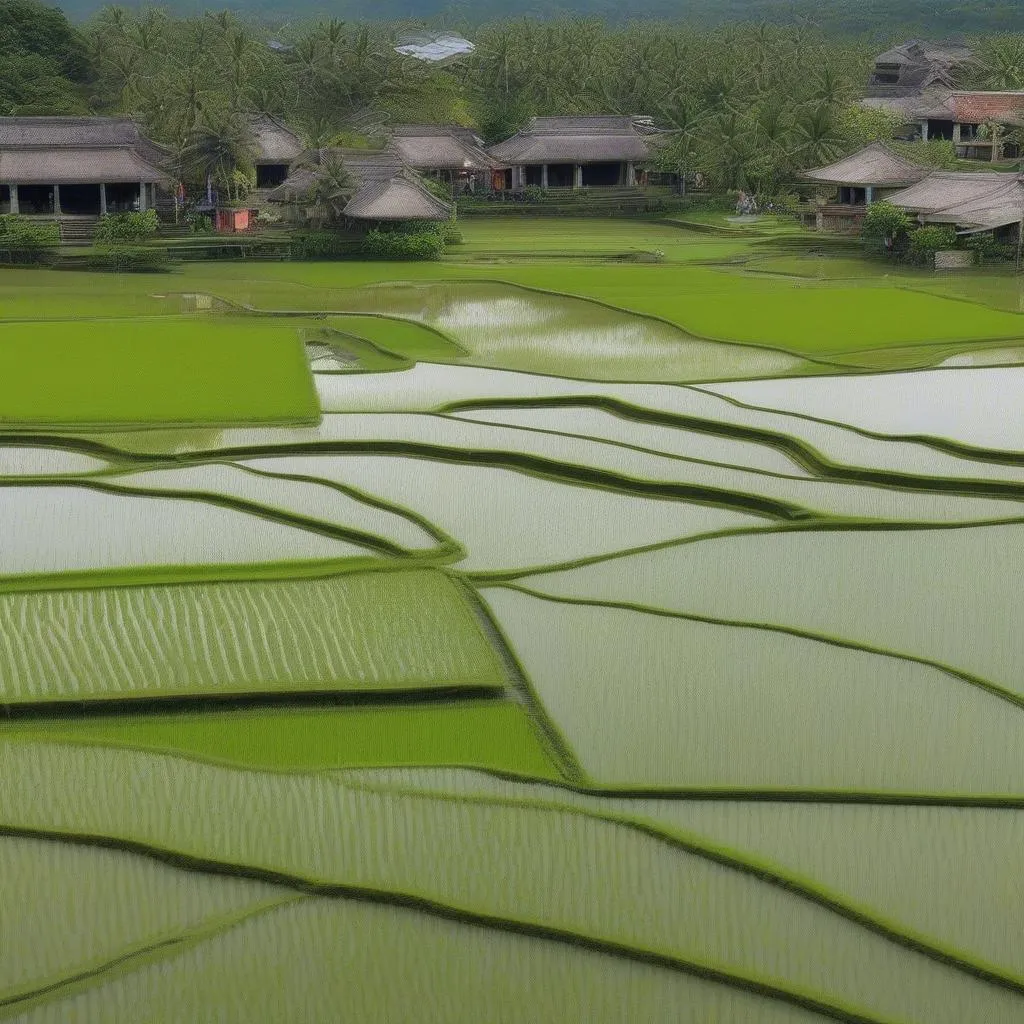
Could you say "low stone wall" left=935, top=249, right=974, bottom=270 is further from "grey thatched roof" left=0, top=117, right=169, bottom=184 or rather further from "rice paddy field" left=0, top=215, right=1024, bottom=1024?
"grey thatched roof" left=0, top=117, right=169, bottom=184

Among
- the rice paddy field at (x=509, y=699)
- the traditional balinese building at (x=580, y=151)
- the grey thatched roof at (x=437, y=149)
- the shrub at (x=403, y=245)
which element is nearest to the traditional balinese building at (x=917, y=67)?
the traditional balinese building at (x=580, y=151)

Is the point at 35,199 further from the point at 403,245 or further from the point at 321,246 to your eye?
the point at 403,245

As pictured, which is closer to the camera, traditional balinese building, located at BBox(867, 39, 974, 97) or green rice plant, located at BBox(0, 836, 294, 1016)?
green rice plant, located at BBox(0, 836, 294, 1016)

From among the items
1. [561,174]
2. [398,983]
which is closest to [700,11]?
[561,174]

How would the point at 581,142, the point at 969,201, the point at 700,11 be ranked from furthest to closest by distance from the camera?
the point at 700,11 → the point at 581,142 → the point at 969,201

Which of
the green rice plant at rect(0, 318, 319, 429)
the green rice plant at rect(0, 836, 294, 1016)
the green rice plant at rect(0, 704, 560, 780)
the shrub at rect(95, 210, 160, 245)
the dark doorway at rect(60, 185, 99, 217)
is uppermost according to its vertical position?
the dark doorway at rect(60, 185, 99, 217)

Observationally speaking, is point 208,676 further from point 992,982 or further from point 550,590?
point 992,982

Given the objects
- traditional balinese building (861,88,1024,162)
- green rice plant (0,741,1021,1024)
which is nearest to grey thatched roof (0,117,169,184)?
traditional balinese building (861,88,1024,162)
